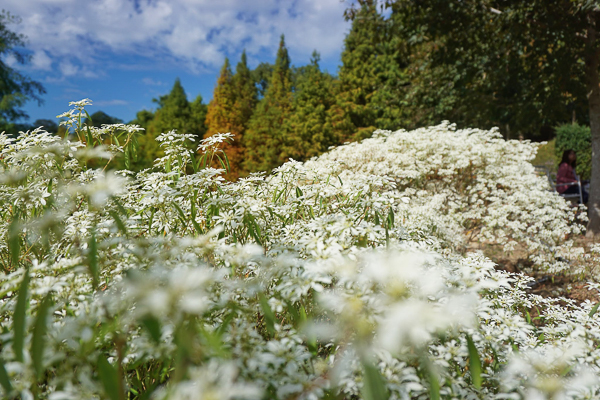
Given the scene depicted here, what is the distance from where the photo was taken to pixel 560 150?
17094 millimetres

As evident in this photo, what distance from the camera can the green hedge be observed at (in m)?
15.3

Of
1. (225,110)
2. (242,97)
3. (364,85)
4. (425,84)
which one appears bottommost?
(425,84)

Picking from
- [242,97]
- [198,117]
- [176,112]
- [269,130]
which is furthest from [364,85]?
[176,112]

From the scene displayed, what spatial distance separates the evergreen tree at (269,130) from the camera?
16.8m

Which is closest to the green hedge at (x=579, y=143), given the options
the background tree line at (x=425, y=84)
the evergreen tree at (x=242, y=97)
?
the background tree line at (x=425, y=84)

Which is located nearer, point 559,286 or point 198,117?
point 559,286

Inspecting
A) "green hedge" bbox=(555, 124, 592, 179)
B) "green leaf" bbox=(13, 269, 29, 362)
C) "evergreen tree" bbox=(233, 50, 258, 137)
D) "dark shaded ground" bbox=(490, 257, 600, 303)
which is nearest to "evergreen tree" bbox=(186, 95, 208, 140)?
"evergreen tree" bbox=(233, 50, 258, 137)

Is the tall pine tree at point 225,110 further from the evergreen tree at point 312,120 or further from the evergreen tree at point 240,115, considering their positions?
the evergreen tree at point 312,120

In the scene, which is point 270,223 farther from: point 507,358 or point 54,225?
point 507,358

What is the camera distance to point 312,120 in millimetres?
15023

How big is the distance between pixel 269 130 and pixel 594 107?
43.2ft

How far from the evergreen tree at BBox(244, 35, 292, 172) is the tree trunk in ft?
38.0

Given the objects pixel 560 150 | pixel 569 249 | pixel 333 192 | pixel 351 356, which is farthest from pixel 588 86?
pixel 560 150

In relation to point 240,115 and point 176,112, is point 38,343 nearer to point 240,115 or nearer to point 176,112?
point 240,115
